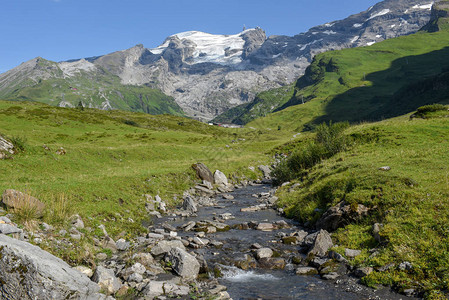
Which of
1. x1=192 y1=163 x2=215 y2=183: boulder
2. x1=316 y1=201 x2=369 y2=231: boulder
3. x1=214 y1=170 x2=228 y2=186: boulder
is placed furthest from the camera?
x1=214 y1=170 x2=228 y2=186: boulder

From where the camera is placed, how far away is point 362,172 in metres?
25.3

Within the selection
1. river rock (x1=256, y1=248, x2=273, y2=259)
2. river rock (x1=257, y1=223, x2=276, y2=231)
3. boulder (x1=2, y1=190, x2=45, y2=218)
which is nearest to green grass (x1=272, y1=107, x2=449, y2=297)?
river rock (x1=257, y1=223, x2=276, y2=231)

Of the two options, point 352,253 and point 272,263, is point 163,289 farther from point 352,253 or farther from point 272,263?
point 352,253

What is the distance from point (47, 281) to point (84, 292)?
1.52 m

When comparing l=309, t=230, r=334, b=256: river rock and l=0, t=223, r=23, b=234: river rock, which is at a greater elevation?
l=0, t=223, r=23, b=234: river rock

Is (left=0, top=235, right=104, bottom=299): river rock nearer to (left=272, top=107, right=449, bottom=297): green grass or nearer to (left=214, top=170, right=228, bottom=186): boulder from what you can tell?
(left=272, top=107, right=449, bottom=297): green grass

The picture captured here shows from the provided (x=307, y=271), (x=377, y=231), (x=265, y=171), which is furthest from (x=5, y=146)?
(x=265, y=171)

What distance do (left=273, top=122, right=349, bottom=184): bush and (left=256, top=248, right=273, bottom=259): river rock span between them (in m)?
23.9

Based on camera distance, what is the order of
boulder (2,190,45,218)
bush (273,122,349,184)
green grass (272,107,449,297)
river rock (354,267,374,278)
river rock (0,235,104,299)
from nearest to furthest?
river rock (0,235,104,299), green grass (272,107,449,297), river rock (354,267,374,278), boulder (2,190,45,218), bush (273,122,349,184)

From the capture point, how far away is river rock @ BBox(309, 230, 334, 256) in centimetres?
1736

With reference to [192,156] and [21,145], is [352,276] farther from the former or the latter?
[192,156]

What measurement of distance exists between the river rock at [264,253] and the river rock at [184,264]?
4280mm

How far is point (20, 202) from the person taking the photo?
16141 mm

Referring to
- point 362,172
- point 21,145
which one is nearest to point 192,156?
point 21,145
